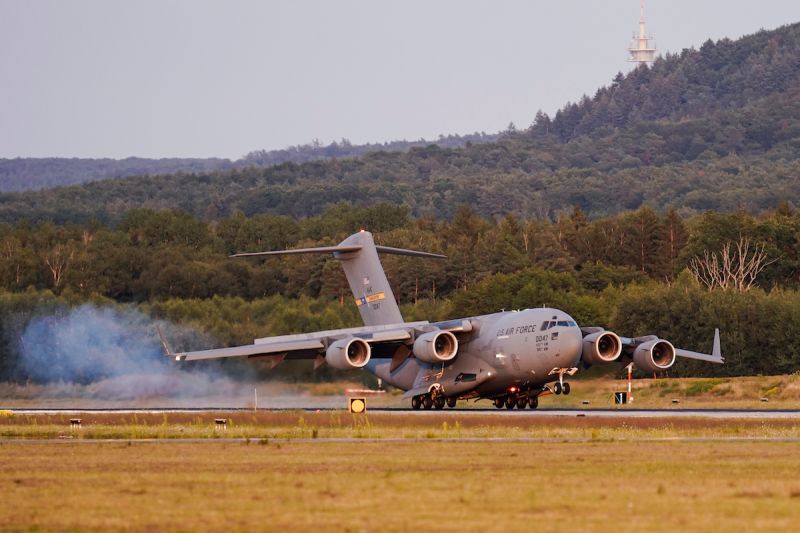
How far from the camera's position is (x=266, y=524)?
17.3 m

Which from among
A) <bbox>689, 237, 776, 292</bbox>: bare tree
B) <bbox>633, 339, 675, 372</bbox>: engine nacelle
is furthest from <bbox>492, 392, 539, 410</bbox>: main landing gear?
<bbox>689, 237, 776, 292</bbox>: bare tree

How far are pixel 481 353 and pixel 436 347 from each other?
53.0 inches

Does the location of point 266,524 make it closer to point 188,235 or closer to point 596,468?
point 596,468

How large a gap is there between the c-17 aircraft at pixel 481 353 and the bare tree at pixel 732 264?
5638 cm

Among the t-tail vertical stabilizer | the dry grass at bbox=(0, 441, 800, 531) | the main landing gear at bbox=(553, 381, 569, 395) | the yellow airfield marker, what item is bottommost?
the yellow airfield marker

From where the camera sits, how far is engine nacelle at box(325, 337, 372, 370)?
150 feet

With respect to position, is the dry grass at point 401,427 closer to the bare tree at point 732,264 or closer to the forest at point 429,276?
the forest at point 429,276

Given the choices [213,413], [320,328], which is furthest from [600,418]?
[320,328]

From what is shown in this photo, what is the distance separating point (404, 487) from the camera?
20.7 meters

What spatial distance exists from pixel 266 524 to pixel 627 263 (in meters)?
112

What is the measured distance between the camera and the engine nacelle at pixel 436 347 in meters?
46.0

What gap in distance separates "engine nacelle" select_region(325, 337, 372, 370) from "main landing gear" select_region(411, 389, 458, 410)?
2.59m

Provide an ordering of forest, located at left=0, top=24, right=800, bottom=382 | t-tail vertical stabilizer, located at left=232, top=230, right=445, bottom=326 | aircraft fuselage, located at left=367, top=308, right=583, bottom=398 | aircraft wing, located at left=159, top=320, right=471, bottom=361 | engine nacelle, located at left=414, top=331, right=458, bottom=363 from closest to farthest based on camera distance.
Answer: aircraft fuselage, located at left=367, top=308, right=583, bottom=398
engine nacelle, located at left=414, top=331, right=458, bottom=363
aircraft wing, located at left=159, top=320, right=471, bottom=361
t-tail vertical stabilizer, located at left=232, top=230, right=445, bottom=326
forest, located at left=0, top=24, right=800, bottom=382

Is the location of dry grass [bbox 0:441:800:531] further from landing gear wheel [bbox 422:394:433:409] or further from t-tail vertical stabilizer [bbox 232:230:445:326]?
t-tail vertical stabilizer [bbox 232:230:445:326]
